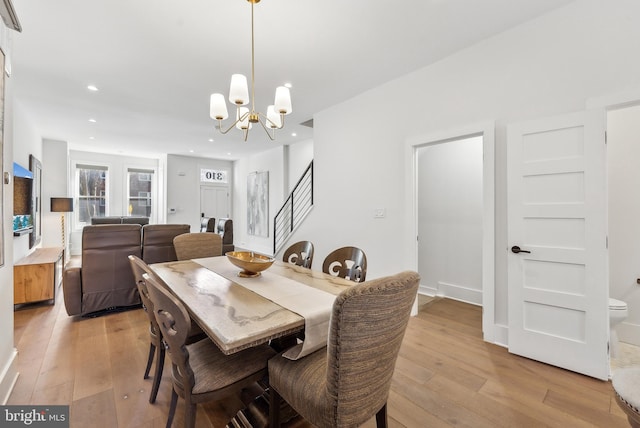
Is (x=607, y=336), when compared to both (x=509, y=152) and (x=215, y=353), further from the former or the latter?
(x=215, y=353)

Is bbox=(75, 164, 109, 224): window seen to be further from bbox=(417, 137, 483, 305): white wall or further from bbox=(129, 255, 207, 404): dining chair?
bbox=(417, 137, 483, 305): white wall

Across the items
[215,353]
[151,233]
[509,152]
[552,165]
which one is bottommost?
[215,353]

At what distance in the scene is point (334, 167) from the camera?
424 cm

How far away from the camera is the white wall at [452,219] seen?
3.66m

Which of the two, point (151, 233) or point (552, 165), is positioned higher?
point (552, 165)

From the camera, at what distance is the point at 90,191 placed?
7.56m

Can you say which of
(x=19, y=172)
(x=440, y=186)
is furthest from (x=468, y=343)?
(x=19, y=172)

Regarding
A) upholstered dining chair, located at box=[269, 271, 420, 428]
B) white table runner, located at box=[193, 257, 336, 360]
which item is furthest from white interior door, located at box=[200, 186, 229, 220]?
upholstered dining chair, located at box=[269, 271, 420, 428]

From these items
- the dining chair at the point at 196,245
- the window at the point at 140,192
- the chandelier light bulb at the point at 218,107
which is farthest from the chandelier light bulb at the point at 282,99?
the window at the point at 140,192

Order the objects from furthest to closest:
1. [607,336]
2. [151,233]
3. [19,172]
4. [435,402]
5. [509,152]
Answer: [19,172] → [151,233] → [509,152] → [607,336] → [435,402]

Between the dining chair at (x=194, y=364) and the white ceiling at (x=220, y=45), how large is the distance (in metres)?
2.23

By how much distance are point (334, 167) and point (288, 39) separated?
1.95 metres

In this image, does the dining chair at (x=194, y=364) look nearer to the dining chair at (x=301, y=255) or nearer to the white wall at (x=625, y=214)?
the dining chair at (x=301, y=255)

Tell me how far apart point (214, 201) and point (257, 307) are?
8080 mm
